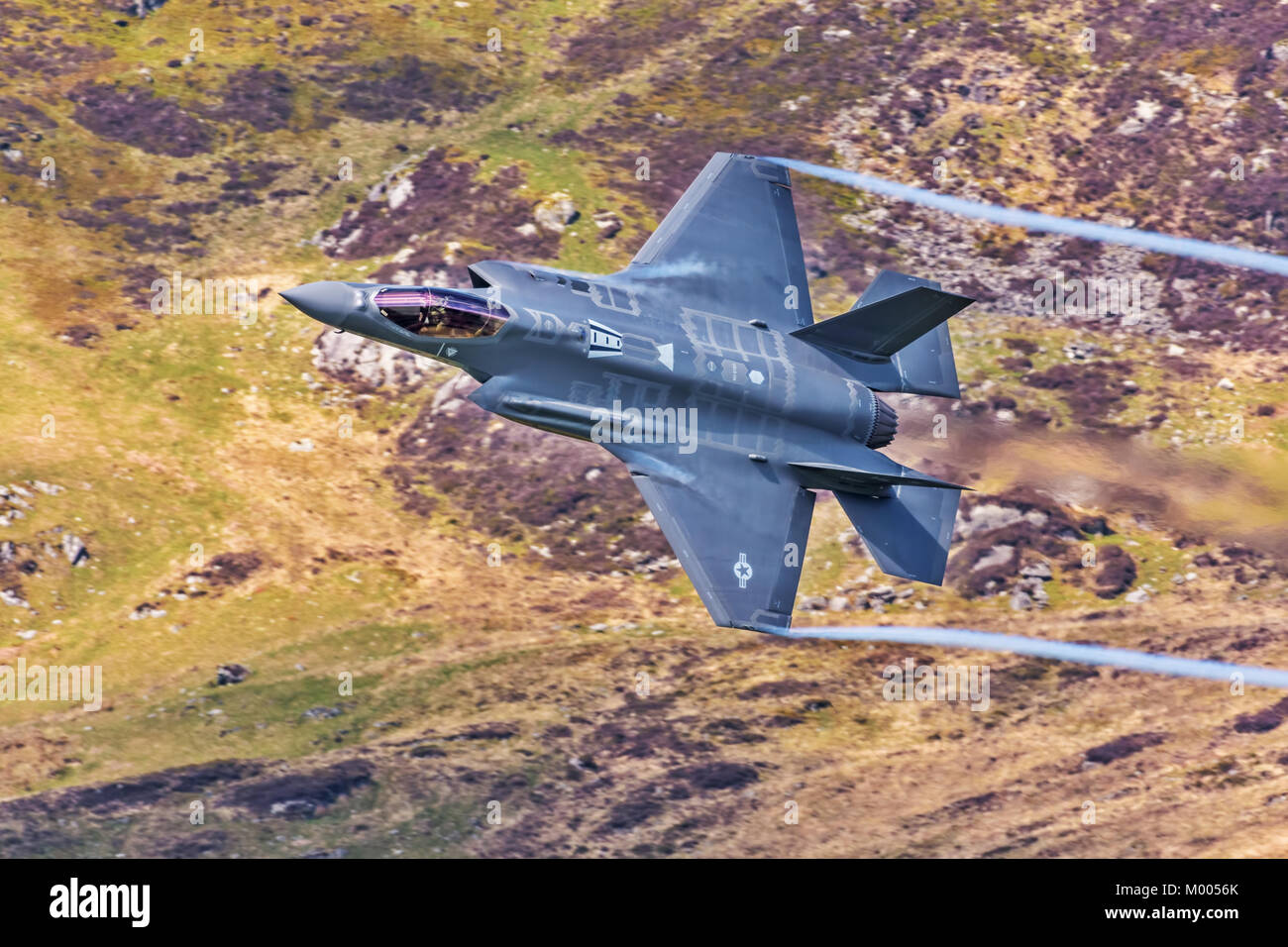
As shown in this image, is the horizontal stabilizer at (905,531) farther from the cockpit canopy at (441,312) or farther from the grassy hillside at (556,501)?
the cockpit canopy at (441,312)

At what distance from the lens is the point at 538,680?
37.9 meters

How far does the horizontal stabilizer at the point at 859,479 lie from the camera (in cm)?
2983

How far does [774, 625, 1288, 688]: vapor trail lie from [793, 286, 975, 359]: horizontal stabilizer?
22.2ft

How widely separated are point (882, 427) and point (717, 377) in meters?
4.38

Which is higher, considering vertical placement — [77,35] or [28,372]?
[77,35]

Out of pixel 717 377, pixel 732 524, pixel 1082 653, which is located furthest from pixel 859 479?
pixel 1082 653

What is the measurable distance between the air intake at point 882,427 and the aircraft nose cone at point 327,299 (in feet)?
40.0

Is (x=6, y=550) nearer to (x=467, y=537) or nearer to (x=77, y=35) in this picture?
(x=467, y=537)

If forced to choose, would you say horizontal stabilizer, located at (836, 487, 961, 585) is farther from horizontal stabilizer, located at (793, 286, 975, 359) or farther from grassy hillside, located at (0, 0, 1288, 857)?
grassy hillside, located at (0, 0, 1288, 857)

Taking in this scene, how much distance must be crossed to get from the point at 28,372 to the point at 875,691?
28338 millimetres

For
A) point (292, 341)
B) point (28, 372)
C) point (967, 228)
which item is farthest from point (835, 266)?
point (28, 372)

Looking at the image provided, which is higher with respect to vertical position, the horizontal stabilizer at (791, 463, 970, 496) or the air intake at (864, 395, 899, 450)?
the air intake at (864, 395, 899, 450)

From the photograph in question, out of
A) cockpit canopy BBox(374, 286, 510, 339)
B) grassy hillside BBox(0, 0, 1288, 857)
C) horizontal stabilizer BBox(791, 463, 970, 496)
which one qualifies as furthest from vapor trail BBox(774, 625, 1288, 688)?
cockpit canopy BBox(374, 286, 510, 339)

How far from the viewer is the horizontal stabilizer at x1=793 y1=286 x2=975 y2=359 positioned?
29781 mm
